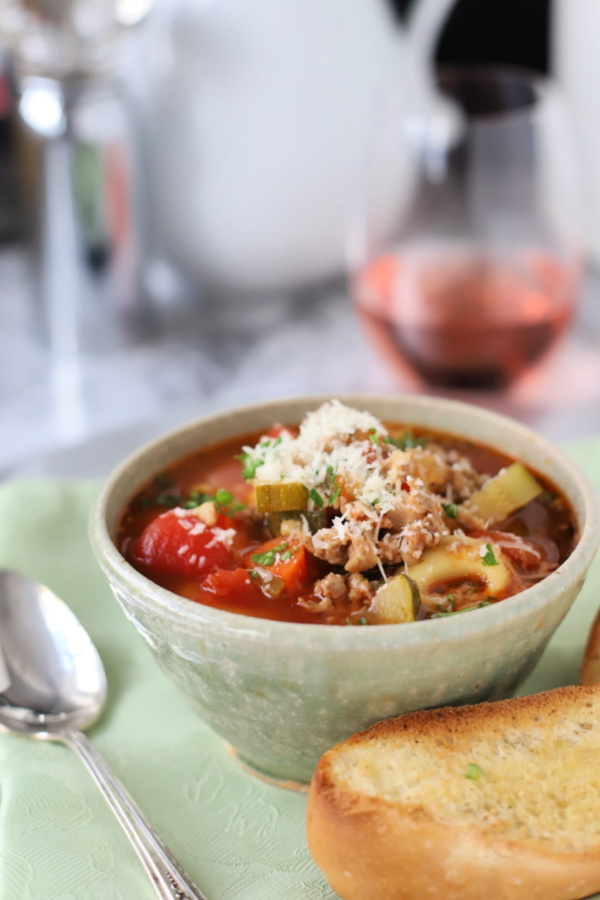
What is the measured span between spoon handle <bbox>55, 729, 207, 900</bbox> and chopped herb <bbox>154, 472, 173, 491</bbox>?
50 cm

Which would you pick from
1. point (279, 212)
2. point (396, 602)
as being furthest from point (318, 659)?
point (279, 212)

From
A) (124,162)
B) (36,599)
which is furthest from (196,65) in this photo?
(36,599)

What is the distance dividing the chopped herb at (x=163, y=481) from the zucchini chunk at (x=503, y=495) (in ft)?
1.96

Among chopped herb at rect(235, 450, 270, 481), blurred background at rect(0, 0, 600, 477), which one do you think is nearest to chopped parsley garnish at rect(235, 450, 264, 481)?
chopped herb at rect(235, 450, 270, 481)

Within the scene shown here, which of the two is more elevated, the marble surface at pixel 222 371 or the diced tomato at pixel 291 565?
the diced tomato at pixel 291 565

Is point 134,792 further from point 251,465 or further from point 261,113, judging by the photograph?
point 261,113

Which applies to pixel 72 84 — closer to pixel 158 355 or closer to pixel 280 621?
pixel 158 355

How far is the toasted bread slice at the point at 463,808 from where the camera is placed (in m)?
1.39

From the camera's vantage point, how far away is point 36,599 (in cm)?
210

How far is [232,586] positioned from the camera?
5.53ft

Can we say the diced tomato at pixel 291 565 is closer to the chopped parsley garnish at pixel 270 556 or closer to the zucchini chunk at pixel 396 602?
the chopped parsley garnish at pixel 270 556

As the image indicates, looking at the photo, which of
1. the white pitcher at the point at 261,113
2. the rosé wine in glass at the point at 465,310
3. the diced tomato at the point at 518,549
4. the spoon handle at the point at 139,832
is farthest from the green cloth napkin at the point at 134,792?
the white pitcher at the point at 261,113

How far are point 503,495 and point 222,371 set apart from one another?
2.02 meters

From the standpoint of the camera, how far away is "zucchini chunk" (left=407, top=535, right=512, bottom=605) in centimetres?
166
